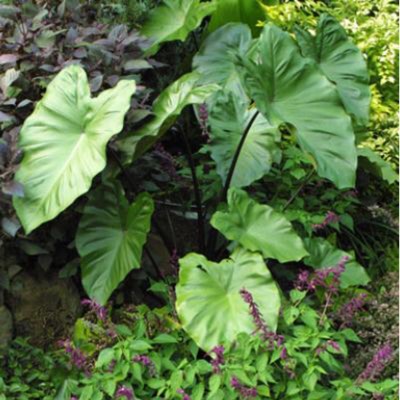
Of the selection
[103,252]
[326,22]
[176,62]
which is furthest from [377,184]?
[103,252]

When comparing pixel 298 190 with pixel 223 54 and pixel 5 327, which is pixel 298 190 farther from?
pixel 5 327

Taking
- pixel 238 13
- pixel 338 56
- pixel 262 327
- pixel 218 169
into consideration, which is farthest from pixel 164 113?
pixel 238 13

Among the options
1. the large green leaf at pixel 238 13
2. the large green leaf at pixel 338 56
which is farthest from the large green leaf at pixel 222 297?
the large green leaf at pixel 238 13

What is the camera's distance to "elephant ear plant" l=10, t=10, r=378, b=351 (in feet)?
9.29

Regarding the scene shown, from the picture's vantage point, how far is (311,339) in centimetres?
264

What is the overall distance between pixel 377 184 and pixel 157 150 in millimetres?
1340

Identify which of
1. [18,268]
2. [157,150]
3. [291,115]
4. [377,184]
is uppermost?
[291,115]

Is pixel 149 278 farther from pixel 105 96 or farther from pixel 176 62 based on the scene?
pixel 176 62

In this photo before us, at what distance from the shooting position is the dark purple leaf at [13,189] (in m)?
2.85

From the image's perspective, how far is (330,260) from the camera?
3.26m

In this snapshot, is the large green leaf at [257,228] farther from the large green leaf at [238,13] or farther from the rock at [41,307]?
the large green leaf at [238,13]

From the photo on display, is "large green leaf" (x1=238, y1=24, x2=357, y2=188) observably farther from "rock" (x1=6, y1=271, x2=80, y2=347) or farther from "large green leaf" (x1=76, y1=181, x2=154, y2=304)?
"rock" (x1=6, y1=271, x2=80, y2=347)

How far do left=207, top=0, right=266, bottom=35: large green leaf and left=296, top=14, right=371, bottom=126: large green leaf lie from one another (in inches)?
33.1

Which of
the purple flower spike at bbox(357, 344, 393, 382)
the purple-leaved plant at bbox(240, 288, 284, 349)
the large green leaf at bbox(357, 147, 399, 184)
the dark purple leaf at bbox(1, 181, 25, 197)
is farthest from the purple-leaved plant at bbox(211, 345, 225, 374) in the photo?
the large green leaf at bbox(357, 147, 399, 184)
